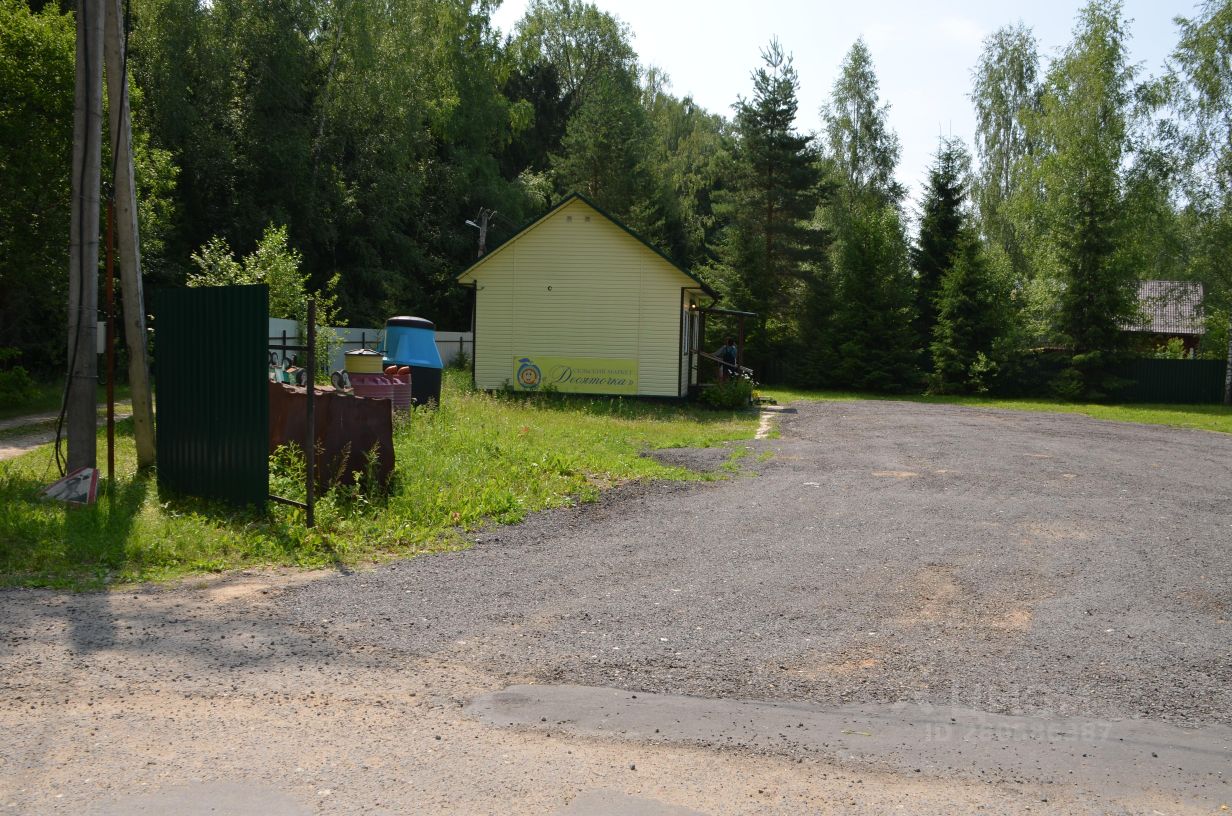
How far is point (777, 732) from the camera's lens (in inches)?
178

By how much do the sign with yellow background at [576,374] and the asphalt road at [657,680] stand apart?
17181 mm

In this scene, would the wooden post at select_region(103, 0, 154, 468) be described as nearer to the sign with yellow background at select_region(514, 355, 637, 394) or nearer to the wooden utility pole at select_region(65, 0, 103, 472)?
the wooden utility pole at select_region(65, 0, 103, 472)

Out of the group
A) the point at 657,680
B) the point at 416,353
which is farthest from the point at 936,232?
the point at 657,680

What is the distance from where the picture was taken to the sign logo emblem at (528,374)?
88.1 feet

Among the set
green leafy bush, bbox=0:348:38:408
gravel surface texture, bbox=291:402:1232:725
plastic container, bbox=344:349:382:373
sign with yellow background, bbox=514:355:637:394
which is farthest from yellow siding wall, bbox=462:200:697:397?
gravel surface texture, bbox=291:402:1232:725

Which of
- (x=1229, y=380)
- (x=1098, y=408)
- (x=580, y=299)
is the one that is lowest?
(x=1098, y=408)

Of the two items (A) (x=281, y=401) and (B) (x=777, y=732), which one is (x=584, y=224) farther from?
(B) (x=777, y=732)

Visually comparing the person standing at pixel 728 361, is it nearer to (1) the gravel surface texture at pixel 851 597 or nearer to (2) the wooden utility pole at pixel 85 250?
(1) the gravel surface texture at pixel 851 597

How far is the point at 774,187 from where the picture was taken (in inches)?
1633

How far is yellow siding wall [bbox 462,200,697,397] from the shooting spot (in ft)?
86.7

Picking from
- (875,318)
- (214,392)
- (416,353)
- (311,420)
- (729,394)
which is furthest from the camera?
(875,318)

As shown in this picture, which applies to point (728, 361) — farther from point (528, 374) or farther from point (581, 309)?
point (528, 374)

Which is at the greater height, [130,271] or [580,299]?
[580,299]

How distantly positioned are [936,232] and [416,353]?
2871 centimetres
